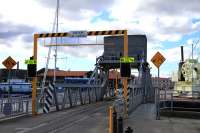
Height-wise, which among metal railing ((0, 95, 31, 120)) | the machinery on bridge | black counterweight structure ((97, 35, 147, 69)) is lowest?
metal railing ((0, 95, 31, 120))

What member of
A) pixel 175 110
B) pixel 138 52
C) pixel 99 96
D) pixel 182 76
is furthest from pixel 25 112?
pixel 138 52

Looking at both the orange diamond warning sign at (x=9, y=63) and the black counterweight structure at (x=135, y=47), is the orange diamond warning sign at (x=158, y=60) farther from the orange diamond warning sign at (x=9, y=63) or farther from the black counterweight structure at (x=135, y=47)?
the black counterweight structure at (x=135, y=47)

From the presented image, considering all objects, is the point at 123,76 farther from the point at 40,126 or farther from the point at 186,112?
the point at 40,126

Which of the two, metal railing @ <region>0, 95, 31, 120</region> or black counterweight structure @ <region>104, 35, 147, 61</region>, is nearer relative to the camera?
metal railing @ <region>0, 95, 31, 120</region>

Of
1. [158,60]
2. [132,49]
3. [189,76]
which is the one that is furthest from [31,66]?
[132,49]

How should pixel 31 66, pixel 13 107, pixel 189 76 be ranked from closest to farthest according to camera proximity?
pixel 13 107
pixel 31 66
pixel 189 76

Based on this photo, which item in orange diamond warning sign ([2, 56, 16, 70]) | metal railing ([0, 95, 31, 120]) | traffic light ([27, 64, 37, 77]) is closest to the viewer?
metal railing ([0, 95, 31, 120])

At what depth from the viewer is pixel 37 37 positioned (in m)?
25.5

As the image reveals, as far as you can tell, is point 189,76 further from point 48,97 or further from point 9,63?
point 9,63

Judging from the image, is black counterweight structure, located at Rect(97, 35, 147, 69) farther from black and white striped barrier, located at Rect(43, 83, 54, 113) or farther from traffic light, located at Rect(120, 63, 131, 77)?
traffic light, located at Rect(120, 63, 131, 77)

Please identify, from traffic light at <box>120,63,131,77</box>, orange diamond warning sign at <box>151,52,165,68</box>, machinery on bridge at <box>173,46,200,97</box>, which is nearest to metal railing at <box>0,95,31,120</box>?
traffic light at <box>120,63,131,77</box>

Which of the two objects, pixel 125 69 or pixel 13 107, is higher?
pixel 125 69

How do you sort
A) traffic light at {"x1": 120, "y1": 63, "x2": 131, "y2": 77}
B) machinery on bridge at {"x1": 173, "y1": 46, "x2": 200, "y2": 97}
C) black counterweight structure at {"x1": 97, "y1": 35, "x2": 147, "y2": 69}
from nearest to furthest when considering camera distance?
traffic light at {"x1": 120, "y1": 63, "x2": 131, "y2": 77}, machinery on bridge at {"x1": 173, "y1": 46, "x2": 200, "y2": 97}, black counterweight structure at {"x1": 97, "y1": 35, "x2": 147, "y2": 69}

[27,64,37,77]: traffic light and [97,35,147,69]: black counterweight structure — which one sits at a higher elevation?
[97,35,147,69]: black counterweight structure
